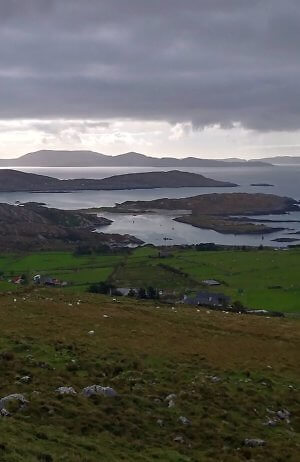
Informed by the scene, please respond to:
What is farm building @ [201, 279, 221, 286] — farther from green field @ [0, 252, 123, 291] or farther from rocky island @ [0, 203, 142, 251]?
rocky island @ [0, 203, 142, 251]

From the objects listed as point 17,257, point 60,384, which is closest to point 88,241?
point 17,257

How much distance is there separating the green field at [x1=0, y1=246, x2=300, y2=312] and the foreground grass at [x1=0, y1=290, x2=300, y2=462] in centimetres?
3397

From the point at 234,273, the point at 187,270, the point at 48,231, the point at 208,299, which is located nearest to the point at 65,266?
the point at 187,270

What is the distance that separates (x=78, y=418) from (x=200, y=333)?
1282 centimetres

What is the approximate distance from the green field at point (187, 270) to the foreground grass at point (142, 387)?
1337 inches

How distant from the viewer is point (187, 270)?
275 ft

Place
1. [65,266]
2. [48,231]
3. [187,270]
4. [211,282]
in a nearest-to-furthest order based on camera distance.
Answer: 1. [211,282]
2. [187,270]
3. [65,266]
4. [48,231]

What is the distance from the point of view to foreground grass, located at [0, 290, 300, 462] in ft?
43.0

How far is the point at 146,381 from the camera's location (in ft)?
57.5

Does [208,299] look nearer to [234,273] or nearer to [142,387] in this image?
[234,273]

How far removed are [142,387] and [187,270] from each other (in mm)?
67224

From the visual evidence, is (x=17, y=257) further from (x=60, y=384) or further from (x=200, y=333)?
(x=60, y=384)

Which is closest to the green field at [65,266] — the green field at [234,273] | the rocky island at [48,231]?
the green field at [234,273]

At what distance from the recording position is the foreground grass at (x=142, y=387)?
13109mm
